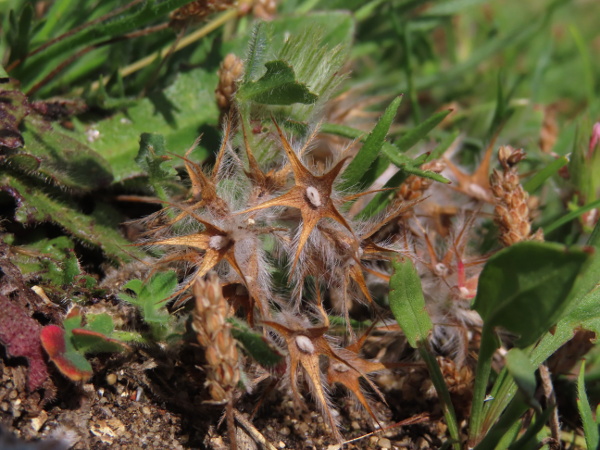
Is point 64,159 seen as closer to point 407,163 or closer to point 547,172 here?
point 407,163

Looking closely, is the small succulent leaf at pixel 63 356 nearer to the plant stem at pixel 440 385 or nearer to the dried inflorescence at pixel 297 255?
the dried inflorescence at pixel 297 255

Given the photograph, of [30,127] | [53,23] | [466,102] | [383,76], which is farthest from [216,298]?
[466,102]

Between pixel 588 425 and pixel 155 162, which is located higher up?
pixel 155 162

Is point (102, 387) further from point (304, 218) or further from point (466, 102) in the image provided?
point (466, 102)

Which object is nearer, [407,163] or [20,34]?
[407,163]

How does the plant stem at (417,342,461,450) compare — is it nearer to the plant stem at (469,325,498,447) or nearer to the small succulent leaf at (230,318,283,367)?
the plant stem at (469,325,498,447)


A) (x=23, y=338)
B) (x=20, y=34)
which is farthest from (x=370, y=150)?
(x=20, y=34)

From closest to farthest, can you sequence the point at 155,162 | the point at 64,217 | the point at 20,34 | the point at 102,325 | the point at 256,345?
the point at 256,345 → the point at 102,325 → the point at 155,162 → the point at 64,217 → the point at 20,34

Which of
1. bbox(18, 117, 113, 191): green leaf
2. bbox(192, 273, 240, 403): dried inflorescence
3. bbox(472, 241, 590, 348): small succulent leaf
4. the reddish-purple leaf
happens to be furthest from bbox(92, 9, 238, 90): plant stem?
bbox(472, 241, 590, 348): small succulent leaf
